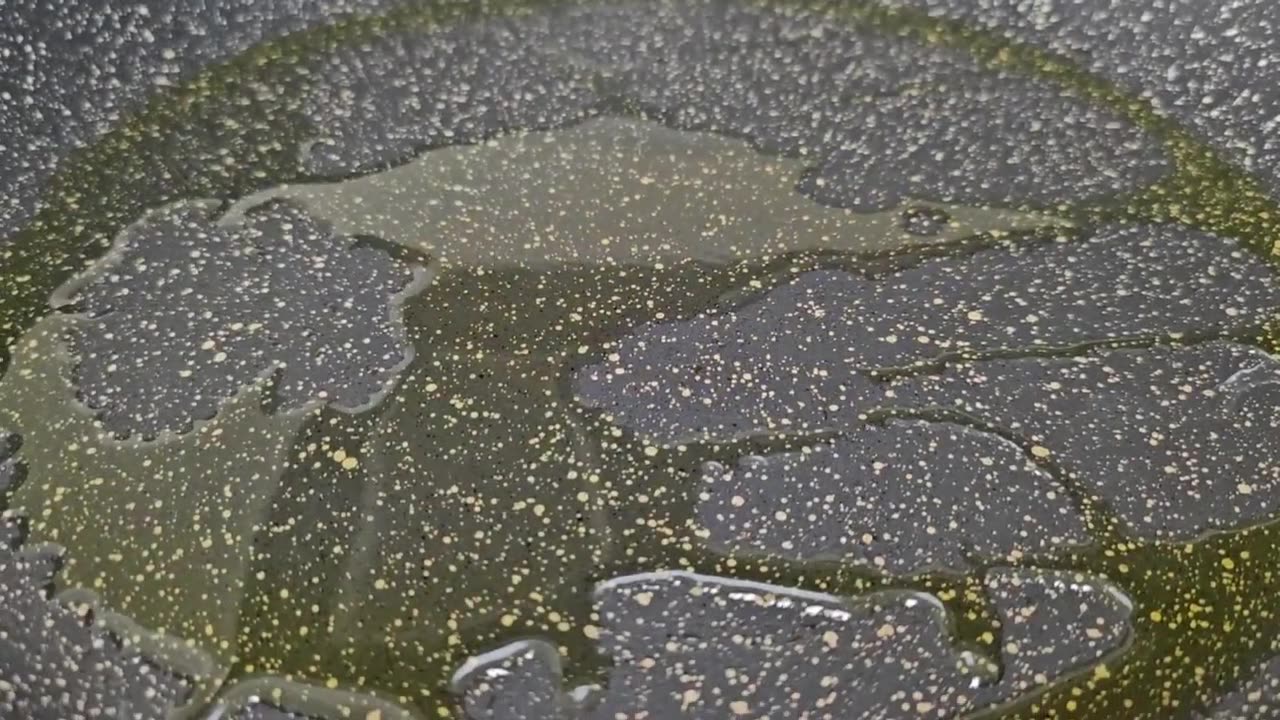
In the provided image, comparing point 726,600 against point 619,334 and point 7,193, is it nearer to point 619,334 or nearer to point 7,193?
point 619,334

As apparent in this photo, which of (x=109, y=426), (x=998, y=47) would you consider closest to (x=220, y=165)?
(x=109, y=426)

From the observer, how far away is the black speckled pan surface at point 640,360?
2.17 ft

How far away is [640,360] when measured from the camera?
0.79 meters

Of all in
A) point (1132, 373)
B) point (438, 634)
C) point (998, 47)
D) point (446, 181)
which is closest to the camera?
point (438, 634)

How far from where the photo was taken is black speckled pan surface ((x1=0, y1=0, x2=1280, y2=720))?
2.17 ft

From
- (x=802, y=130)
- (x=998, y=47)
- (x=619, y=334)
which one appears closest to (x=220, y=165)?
(x=619, y=334)

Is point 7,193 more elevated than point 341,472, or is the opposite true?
point 7,193

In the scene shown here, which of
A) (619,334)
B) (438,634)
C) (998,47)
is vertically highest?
(998,47)

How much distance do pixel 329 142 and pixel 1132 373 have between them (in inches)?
25.3

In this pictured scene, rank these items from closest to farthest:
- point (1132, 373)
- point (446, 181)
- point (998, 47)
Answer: point (1132, 373) → point (446, 181) → point (998, 47)

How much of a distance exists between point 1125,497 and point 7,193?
0.85 metres

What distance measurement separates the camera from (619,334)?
0.80 metres

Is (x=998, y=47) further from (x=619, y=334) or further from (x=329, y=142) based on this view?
(x=329, y=142)

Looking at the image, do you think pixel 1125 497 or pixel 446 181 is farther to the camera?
pixel 446 181
